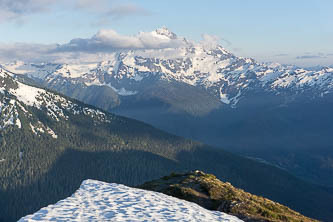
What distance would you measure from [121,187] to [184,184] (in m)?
10.7

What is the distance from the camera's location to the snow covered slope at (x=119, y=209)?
27750mm

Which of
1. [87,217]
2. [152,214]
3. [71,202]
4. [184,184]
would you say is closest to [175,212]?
[152,214]

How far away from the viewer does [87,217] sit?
1089 inches

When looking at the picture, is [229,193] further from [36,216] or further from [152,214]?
[36,216]

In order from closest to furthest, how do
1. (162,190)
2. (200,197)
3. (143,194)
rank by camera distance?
(143,194) < (200,197) < (162,190)

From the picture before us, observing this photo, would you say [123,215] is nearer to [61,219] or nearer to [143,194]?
[61,219]

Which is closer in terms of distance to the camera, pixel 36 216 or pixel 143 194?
pixel 36 216

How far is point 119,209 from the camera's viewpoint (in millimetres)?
29734

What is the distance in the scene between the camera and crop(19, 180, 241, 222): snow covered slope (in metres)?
27.8

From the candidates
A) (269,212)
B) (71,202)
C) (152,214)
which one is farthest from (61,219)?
(269,212)

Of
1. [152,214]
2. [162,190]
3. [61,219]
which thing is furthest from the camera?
[162,190]

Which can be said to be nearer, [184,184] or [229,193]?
[229,193]

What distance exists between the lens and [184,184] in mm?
45594

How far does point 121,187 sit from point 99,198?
5.17 m
